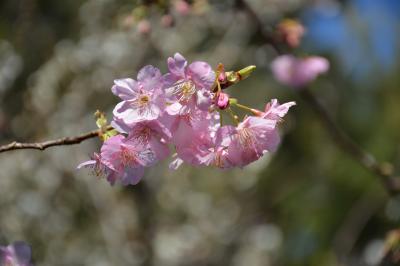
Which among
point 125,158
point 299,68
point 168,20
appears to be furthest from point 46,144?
point 299,68

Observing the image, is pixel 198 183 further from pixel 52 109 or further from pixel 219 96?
pixel 219 96

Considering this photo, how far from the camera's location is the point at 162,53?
3256mm

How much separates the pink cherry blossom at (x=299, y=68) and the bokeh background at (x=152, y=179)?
0.14 m

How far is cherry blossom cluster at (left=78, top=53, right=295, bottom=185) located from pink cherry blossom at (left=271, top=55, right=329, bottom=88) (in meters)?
1.37

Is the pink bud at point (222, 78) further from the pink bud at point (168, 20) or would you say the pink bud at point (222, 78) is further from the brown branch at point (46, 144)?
the pink bud at point (168, 20)

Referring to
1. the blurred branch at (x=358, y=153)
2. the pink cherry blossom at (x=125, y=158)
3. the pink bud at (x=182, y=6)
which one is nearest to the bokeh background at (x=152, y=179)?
the pink bud at (x=182, y=6)

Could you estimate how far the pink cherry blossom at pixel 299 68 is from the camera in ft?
7.29

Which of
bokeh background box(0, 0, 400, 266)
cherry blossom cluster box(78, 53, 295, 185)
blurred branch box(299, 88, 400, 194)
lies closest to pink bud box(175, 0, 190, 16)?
bokeh background box(0, 0, 400, 266)

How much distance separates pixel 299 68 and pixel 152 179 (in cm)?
128

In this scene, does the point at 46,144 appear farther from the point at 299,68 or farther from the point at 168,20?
the point at 299,68

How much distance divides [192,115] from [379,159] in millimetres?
3696

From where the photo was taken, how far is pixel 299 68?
228 centimetres

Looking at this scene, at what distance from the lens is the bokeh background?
2.96 m

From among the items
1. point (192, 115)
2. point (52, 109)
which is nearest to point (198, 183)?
point (52, 109)
